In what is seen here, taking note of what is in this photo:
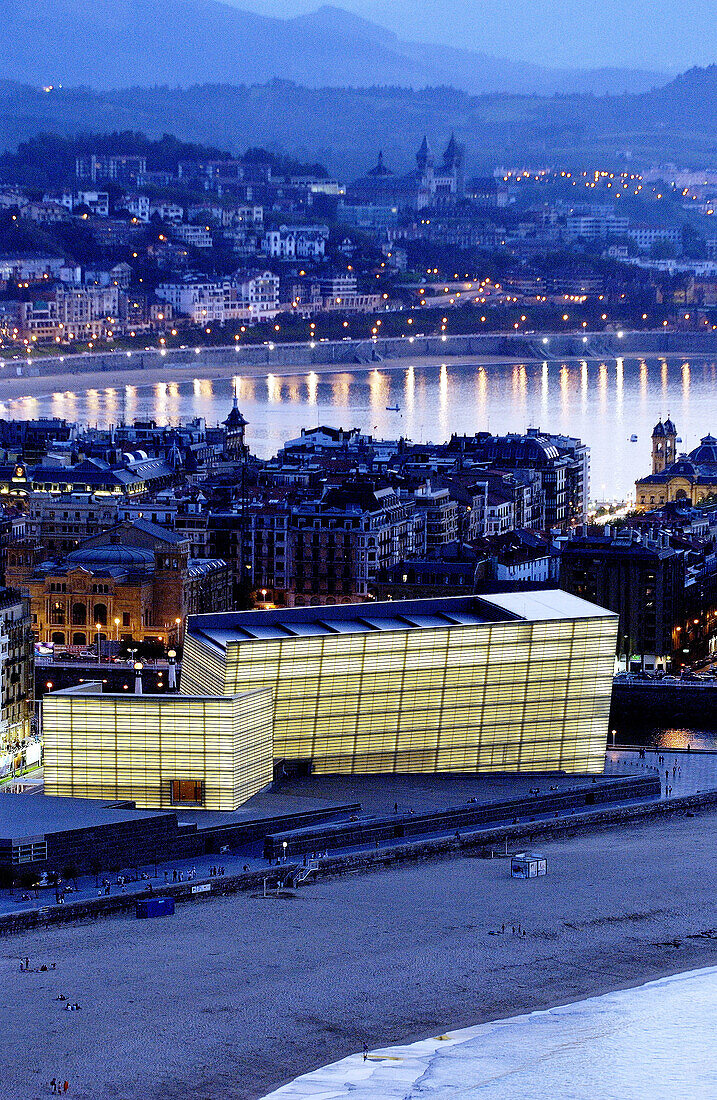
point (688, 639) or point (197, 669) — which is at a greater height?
point (197, 669)

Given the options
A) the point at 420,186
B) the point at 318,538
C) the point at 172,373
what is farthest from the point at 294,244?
the point at 318,538

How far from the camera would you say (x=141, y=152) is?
5413 inches

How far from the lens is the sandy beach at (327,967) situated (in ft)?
55.4

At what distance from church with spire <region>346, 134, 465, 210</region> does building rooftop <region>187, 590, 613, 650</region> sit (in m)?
Result: 112

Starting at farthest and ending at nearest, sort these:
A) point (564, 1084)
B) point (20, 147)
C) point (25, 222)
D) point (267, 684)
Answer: point (20, 147)
point (25, 222)
point (267, 684)
point (564, 1084)

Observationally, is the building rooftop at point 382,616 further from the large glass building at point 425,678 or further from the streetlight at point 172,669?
the streetlight at point 172,669

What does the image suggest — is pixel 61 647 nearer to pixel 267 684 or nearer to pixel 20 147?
pixel 267 684

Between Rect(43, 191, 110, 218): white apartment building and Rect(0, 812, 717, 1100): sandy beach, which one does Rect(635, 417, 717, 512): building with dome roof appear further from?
Rect(43, 191, 110, 218): white apartment building

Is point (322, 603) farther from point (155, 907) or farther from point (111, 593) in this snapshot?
point (155, 907)

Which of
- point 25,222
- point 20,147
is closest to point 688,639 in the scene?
point 25,222

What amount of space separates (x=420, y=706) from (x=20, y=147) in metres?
113

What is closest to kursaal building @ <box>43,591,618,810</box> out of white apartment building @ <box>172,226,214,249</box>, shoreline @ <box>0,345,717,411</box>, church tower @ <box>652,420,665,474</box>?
church tower @ <box>652,420,665,474</box>

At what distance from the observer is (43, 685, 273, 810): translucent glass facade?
73.1 ft

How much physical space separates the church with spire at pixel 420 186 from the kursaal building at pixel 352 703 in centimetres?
11195
